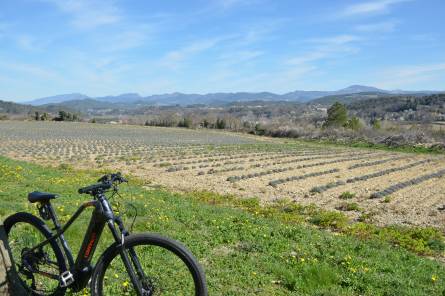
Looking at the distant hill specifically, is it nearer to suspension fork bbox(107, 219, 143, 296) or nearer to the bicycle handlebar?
the bicycle handlebar

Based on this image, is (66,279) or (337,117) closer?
(66,279)

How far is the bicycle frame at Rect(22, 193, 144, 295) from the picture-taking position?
3662 mm

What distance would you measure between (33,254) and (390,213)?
12.3m

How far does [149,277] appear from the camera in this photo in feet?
13.0

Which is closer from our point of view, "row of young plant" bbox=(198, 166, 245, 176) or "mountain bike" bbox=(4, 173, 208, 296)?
"mountain bike" bbox=(4, 173, 208, 296)

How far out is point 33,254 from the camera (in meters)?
4.39

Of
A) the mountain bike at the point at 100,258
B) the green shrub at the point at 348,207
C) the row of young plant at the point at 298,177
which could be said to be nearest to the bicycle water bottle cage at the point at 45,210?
the mountain bike at the point at 100,258

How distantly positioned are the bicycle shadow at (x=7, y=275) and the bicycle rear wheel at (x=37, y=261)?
19 centimetres

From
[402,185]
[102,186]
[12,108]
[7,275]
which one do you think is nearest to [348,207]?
[402,185]

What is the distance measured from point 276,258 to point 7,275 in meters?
4.02

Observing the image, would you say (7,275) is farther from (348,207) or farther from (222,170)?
(222,170)

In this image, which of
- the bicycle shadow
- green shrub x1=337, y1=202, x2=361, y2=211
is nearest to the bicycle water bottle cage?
the bicycle shadow

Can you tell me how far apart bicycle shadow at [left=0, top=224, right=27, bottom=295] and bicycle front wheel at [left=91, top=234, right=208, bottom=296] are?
2.72 ft

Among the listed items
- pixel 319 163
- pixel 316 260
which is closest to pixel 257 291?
pixel 316 260
